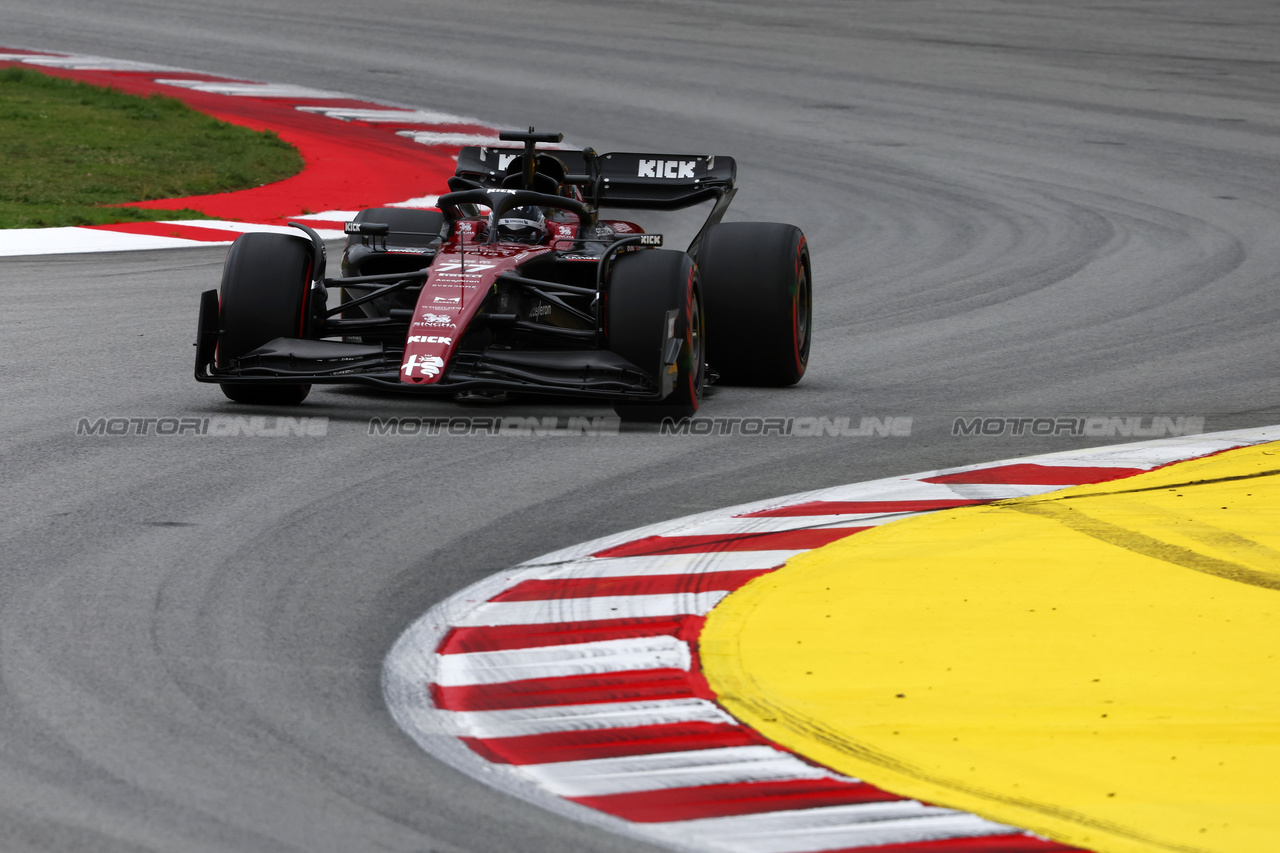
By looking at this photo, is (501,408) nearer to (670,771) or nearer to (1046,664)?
(1046,664)

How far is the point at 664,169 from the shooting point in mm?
9781

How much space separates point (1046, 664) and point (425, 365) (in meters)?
3.61

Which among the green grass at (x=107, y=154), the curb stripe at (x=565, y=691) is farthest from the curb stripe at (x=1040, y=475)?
the green grass at (x=107, y=154)

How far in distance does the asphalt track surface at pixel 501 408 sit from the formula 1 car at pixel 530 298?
11.6 inches

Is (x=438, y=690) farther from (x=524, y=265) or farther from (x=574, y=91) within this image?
(x=574, y=91)

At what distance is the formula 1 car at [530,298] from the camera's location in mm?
7988

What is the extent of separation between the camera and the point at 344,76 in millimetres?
23750

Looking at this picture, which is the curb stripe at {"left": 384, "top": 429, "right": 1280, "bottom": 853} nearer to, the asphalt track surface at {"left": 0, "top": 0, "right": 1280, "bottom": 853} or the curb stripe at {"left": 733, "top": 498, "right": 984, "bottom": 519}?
the curb stripe at {"left": 733, "top": 498, "right": 984, "bottom": 519}

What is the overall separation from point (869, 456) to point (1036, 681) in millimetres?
3060

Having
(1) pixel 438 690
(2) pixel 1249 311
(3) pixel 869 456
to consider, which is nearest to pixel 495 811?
(1) pixel 438 690

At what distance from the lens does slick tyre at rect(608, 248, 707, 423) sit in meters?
8.00

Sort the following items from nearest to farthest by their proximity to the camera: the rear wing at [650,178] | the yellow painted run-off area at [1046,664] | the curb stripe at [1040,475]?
1. the yellow painted run-off area at [1046,664]
2. the curb stripe at [1040,475]
3. the rear wing at [650,178]

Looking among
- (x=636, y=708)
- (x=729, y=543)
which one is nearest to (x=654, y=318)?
(x=729, y=543)

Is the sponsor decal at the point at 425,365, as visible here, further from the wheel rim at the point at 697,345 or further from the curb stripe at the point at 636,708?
the curb stripe at the point at 636,708
